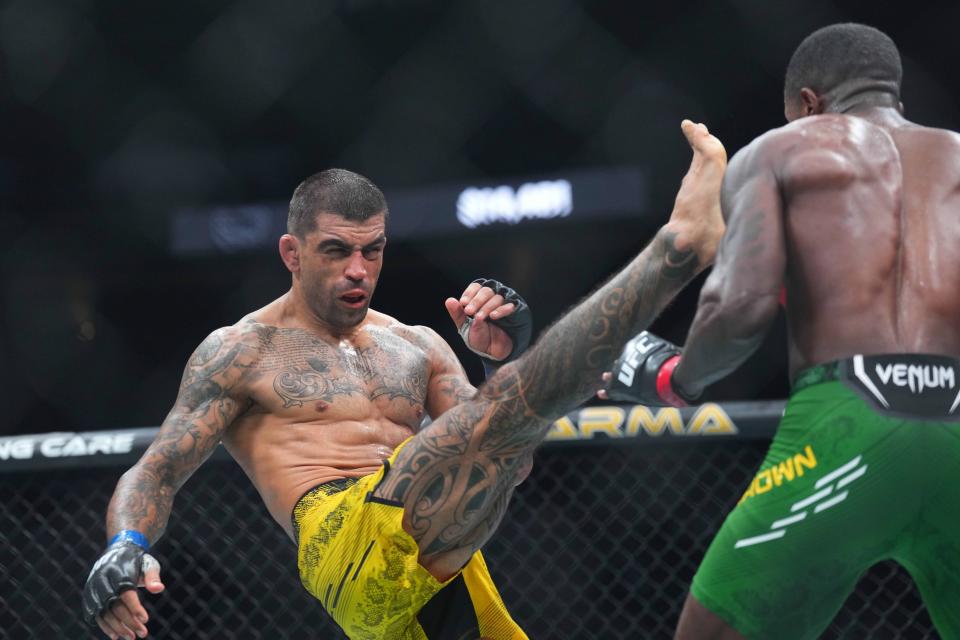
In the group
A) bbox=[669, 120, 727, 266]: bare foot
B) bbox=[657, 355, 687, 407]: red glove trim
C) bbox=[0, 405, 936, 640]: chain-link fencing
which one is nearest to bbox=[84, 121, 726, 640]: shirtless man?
bbox=[669, 120, 727, 266]: bare foot

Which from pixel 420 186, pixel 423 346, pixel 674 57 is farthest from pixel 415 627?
pixel 674 57

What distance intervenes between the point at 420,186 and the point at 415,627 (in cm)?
247

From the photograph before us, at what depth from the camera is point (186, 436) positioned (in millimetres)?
Result: 2287

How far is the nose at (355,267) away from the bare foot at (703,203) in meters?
0.84

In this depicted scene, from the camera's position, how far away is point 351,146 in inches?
179

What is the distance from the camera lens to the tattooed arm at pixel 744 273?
1606 mm

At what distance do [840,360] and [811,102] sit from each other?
481 millimetres

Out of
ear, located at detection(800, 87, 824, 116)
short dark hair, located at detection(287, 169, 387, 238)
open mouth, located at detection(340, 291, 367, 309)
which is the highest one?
short dark hair, located at detection(287, 169, 387, 238)

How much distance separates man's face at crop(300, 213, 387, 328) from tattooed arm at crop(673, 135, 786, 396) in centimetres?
95

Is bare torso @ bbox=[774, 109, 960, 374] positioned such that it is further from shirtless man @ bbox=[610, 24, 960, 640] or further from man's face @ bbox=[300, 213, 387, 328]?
man's face @ bbox=[300, 213, 387, 328]

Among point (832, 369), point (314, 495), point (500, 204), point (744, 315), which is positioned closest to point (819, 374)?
point (832, 369)

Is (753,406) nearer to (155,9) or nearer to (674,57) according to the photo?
(674,57)

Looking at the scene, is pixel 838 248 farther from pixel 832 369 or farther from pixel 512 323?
pixel 512 323

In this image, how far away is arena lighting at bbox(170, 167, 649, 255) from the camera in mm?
4332
